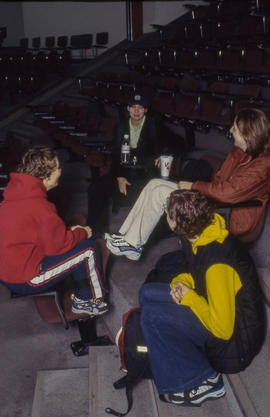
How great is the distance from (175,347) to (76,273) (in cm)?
67

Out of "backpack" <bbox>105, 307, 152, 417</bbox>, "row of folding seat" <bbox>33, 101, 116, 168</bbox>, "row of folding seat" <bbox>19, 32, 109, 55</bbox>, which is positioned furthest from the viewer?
"row of folding seat" <bbox>19, 32, 109, 55</bbox>

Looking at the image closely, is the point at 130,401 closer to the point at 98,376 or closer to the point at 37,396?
the point at 98,376

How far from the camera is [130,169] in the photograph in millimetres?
2441

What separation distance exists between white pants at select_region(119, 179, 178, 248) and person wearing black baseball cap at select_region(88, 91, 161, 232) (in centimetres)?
42

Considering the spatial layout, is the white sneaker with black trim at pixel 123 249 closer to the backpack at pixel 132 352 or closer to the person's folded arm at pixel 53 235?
the person's folded arm at pixel 53 235

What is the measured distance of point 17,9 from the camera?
35.2 ft

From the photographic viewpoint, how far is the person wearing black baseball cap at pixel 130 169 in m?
2.44

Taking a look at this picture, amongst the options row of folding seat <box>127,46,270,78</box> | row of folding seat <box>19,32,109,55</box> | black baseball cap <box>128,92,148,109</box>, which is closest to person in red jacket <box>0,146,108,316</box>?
black baseball cap <box>128,92,148,109</box>

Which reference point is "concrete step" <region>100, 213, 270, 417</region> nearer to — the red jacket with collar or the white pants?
the white pants

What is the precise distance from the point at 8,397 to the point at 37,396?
20 centimetres

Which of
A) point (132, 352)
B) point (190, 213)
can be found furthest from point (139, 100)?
point (132, 352)

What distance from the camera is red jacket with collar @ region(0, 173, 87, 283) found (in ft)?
5.09

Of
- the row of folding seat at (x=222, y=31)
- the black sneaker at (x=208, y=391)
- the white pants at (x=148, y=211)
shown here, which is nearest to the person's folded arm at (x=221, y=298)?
the black sneaker at (x=208, y=391)

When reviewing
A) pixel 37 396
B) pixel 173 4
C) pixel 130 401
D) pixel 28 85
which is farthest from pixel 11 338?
pixel 173 4
